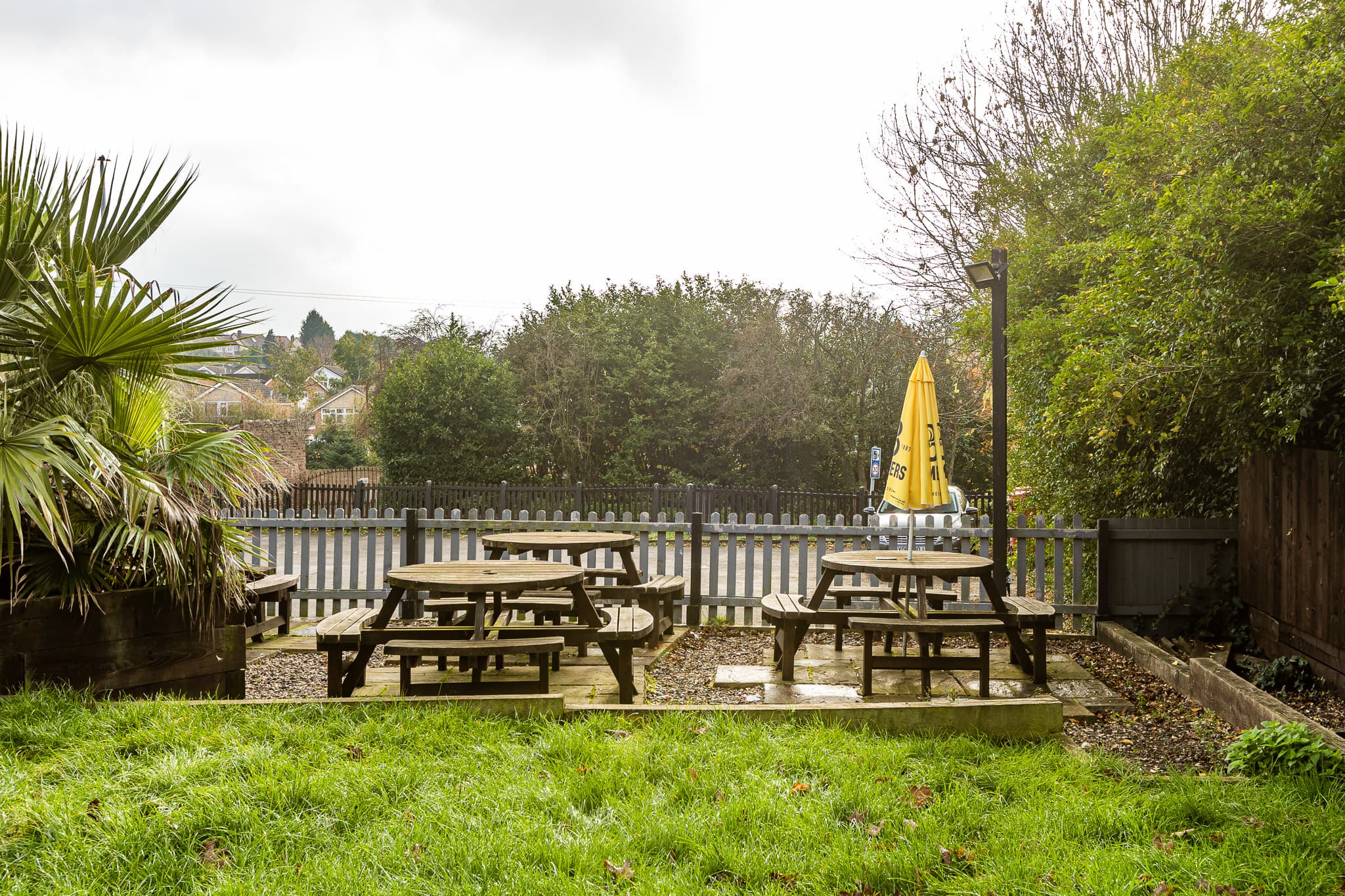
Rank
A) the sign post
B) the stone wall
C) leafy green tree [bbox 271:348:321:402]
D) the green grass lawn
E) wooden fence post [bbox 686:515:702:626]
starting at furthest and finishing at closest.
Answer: leafy green tree [bbox 271:348:321:402] → the stone wall → the sign post → wooden fence post [bbox 686:515:702:626] → the green grass lawn

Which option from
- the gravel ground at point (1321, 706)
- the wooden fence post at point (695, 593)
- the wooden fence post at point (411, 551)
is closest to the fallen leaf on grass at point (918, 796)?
the gravel ground at point (1321, 706)

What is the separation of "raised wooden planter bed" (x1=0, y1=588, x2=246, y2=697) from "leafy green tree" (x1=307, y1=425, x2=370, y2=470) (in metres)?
26.5

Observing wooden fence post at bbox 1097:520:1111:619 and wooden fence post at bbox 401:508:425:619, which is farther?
wooden fence post at bbox 401:508:425:619

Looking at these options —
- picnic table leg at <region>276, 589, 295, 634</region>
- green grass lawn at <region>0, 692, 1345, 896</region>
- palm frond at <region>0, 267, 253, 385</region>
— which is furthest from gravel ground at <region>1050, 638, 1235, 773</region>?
picnic table leg at <region>276, 589, 295, 634</region>

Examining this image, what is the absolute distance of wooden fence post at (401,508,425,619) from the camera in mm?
8062

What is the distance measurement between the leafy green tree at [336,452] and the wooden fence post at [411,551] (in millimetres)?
23266

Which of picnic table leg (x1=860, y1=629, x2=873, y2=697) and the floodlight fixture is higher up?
the floodlight fixture

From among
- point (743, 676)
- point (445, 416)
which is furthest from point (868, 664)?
point (445, 416)

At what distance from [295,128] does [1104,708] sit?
46.6ft

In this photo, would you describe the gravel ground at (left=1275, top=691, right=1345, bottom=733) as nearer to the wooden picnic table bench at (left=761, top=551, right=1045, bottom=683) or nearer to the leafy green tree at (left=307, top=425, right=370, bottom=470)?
the wooden picnic table bench at (left=761, top=551, right=1045, bottom=683)

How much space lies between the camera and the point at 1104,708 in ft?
16.6

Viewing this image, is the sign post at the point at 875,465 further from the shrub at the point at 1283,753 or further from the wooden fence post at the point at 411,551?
the shrub at the point at 1283,753

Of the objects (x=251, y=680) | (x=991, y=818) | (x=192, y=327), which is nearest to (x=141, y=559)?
(x=192, y=327)

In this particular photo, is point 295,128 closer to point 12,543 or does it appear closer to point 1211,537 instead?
point 12,543
